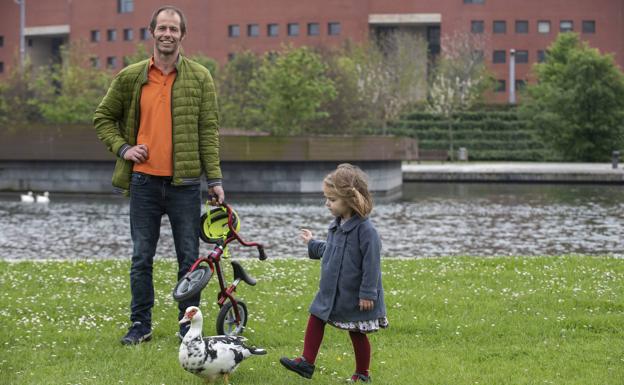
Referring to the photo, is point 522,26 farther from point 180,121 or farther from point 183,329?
point 183,329

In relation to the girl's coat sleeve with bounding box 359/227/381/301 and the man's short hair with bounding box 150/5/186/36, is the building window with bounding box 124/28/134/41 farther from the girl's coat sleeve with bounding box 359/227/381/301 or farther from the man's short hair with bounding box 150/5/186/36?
the girl's coat sleeve with bounding box 359/227/381/301

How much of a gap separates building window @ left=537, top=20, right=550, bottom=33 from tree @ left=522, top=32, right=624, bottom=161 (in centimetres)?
3537

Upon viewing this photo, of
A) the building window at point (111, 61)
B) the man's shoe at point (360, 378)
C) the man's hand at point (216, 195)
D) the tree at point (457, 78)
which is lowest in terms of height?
the man's shoe at point (360, 378)

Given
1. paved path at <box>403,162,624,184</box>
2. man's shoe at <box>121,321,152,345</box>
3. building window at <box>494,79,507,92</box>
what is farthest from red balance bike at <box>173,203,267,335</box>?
building window at <box>494,79,507,92</box>

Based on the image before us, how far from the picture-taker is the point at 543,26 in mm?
88250

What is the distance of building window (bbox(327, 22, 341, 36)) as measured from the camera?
88.4 metres

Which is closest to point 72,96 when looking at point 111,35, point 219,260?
point 219,260

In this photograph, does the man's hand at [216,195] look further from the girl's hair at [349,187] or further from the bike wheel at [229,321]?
the girl's hair at [349,187]

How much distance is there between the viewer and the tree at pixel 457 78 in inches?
2630

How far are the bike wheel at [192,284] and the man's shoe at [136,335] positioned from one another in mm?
834

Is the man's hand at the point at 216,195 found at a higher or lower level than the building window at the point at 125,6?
lower

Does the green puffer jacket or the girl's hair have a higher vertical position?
the green puffer jacket

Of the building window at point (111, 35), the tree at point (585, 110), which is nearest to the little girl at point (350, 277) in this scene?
the tree at point (585, 110)

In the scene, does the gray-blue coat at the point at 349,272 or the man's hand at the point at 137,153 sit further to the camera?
the man's hand at the point at 137,153
